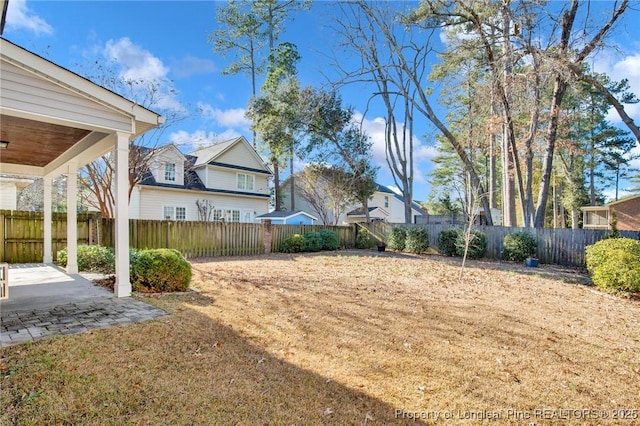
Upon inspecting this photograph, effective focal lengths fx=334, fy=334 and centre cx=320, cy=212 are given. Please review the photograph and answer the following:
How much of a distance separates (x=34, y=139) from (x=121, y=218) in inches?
106

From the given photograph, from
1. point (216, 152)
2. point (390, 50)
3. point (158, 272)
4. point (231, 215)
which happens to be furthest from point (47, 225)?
point (390, 50)

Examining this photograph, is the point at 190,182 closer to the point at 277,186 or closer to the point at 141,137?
the point at 141,137

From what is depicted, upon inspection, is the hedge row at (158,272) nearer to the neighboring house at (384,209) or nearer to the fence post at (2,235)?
the fence post at (2,235)

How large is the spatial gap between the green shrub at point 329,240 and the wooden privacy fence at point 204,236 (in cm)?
→ 77

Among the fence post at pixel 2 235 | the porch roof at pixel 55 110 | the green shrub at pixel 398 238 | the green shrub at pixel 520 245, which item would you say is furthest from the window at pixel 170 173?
the green shrub at pixel 520 245

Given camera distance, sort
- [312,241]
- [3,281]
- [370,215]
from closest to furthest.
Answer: [3,281] < [312,241] < [370,215]

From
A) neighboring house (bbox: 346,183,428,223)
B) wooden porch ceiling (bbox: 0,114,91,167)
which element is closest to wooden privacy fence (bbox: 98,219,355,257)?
wooden porch ceiling (bbox: 0,114,91,167)

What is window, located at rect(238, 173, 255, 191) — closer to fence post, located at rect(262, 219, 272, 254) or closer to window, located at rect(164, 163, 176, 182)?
window, located at rect(164, 163, 176, 182)

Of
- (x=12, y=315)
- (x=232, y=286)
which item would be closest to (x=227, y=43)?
(x=232, y=286)

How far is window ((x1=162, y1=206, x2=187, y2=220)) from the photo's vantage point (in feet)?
60.7

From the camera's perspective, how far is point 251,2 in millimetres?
25750

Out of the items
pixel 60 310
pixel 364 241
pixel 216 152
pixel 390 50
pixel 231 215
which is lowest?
pixel 60 310

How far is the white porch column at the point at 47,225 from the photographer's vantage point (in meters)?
9.04

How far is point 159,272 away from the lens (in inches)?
237
